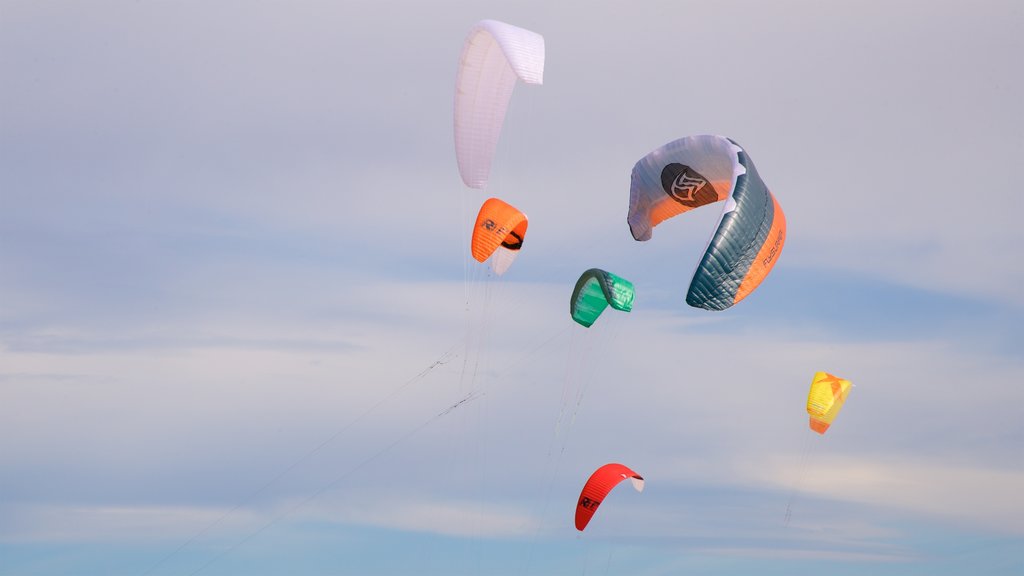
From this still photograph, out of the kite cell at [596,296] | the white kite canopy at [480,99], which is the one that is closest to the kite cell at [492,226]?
the white kite canopy at [480,99]

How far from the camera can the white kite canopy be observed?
47.4 meters

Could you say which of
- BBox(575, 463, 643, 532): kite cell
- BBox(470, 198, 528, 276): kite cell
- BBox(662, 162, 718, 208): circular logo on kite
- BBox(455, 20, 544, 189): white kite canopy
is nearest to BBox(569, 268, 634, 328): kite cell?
BBox(470, 198, 528, 276): kite cell

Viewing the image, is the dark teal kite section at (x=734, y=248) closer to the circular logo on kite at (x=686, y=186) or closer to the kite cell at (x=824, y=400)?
the circular logo on kite at (x=686, y=186)

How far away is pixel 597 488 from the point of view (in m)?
55.0

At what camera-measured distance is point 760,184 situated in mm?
46375

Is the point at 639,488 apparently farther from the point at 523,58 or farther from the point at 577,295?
the point at 523,58

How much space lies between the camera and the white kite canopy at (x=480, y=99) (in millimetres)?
47406

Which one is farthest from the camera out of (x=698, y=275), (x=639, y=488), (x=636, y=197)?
(x=639, y=488)

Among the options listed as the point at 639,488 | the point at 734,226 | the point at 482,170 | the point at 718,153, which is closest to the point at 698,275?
the point at 734,226

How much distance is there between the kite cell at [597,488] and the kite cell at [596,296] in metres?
7.03

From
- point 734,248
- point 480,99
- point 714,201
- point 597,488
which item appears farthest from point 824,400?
point 480,99

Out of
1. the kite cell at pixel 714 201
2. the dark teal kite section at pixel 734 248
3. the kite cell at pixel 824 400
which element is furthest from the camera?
the kite cell at pixel 824 400

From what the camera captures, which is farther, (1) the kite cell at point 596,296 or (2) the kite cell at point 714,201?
(1) the kite cell at point 596,296

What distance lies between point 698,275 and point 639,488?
13.2 metres
